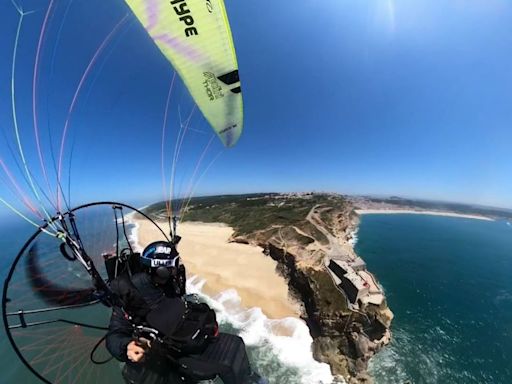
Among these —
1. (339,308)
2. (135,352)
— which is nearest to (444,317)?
(339,308)

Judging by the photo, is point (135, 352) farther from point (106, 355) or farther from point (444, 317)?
point (444, 317)

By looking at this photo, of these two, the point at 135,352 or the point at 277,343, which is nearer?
the point at 135,352

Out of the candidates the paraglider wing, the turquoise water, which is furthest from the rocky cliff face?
the paraglider wing

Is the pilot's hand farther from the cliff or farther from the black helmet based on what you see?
the cliff

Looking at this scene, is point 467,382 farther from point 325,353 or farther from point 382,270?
point 382,270

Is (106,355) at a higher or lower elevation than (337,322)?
lower

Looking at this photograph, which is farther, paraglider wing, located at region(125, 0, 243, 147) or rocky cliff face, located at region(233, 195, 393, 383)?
rocky cliff face, located at region(233, 195, 393, 383)
